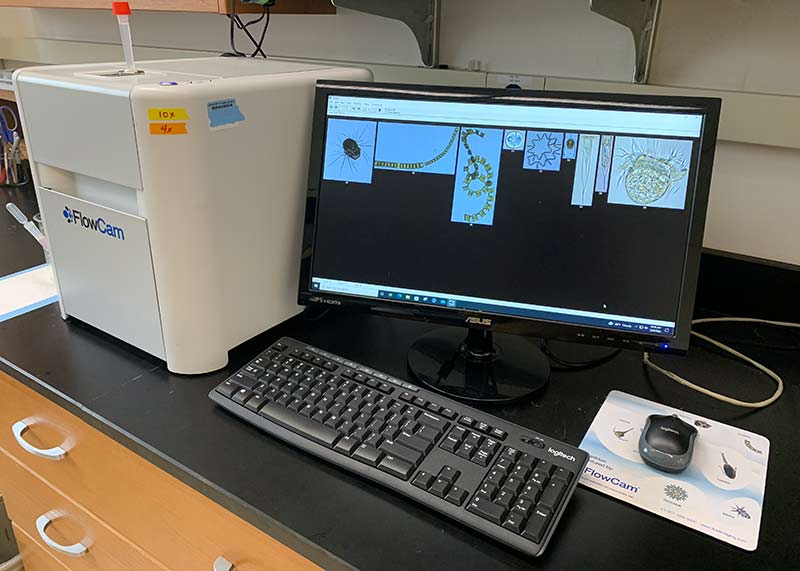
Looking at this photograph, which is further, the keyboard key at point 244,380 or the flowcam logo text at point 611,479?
the keyboard key at point 244,380

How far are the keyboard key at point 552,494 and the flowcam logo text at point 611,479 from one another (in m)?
0.08

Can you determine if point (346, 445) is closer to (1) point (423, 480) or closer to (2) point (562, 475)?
(1) point (423, 480)

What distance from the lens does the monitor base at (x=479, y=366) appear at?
34.7 inches

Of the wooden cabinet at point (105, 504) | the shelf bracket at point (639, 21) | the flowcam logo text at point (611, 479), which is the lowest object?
the wooden cabinet at point (105, 504)

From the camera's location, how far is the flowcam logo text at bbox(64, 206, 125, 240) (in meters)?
0.88

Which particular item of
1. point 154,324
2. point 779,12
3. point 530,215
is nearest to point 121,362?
point 154,324

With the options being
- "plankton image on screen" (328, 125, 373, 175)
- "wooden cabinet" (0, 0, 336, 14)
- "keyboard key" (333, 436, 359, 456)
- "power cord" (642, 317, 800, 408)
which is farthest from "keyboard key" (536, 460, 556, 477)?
"wooden cabinet" (0, 0, 336, 14)

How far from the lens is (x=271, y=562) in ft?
2.37

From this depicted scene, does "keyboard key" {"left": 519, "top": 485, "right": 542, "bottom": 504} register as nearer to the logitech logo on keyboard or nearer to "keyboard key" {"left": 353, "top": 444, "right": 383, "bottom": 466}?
the logitech logo on keyboard

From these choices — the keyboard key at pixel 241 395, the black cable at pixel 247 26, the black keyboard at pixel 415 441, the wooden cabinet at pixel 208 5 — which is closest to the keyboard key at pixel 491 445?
the black keyboard at pixel 415 441

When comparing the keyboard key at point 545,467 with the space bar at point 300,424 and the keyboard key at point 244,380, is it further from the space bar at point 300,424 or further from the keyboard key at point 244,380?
the keyboard key at point 244,380

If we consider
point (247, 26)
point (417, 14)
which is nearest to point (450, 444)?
point (417, 14)

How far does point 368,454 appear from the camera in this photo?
731 mm

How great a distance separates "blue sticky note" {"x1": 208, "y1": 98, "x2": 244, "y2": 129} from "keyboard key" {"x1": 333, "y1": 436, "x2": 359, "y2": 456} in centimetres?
44
